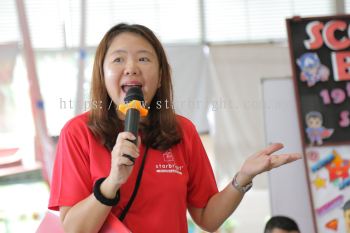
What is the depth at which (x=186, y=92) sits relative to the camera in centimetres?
332

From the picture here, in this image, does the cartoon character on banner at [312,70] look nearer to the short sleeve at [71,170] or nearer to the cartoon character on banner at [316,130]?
the cartoon character on banner at [316,130]

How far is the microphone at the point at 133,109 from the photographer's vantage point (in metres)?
0.89

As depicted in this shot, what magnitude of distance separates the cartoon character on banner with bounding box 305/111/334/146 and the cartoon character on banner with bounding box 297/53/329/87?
0.24 metres

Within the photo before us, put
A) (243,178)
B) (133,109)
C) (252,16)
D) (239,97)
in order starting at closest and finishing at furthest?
(133,109)
(243,178)
(239,97)
(252,16)

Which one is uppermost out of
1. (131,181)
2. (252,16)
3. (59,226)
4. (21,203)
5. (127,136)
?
(252,16)

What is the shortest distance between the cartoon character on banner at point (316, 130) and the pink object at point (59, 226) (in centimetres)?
218

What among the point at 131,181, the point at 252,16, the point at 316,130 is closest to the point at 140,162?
the point at 131,181

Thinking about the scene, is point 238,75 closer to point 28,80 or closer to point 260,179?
point 260,179

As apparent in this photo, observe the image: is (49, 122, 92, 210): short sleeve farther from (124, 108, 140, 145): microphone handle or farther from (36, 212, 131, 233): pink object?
(124, 108, 140, 145): microphone handle

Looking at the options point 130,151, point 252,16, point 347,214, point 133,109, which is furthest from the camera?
point 252,16

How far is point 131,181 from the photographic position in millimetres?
1050

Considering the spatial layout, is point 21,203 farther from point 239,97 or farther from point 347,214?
point 347,214

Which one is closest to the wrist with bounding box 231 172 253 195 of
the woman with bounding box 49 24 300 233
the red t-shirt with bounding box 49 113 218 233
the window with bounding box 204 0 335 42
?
the woman with bounding box 49 24 300 233

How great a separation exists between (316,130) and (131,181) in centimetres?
215
